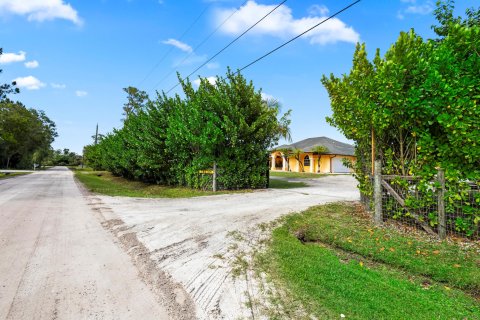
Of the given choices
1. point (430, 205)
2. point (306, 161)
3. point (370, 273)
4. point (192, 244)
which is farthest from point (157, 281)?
point (306, 161)

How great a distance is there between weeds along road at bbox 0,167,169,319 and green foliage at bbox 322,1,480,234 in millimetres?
5036

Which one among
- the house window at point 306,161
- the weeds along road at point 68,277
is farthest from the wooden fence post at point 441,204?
the house window at point 306,161

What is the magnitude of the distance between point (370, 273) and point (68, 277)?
4.07 metres

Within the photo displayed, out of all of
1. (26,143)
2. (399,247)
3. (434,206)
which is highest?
(26,143)

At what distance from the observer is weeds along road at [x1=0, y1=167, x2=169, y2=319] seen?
263 cm

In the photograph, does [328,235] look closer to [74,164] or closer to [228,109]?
[228,109]

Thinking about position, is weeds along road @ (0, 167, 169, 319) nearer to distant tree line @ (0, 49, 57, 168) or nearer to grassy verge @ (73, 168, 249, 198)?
grassy verge @ (73, 168, 249, 198)

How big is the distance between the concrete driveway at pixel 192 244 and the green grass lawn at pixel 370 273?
1.88 ft

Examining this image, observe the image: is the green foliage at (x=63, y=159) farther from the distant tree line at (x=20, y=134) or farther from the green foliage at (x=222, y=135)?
the green foliage at (x=222, y=135)

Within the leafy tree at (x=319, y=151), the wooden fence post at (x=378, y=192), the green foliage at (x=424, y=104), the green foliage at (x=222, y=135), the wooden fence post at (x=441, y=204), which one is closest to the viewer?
the green foliage at (x=424, y=104)

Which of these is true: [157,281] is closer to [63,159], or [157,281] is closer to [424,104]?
[424,104]

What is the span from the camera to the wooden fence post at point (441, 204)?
469cm

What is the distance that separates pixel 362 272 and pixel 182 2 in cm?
1062

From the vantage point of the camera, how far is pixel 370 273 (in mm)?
3717
